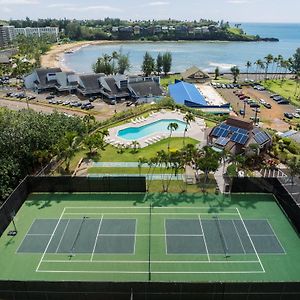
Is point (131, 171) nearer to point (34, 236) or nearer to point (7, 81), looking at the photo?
point (34, 236)

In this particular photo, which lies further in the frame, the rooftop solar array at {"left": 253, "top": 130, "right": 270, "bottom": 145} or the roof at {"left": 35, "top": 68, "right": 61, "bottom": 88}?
the roof at {"left": 35, "top": 68, "right": 61, "bottom": 88}

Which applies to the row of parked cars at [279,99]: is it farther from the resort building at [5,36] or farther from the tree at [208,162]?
the resort building at [5,36]

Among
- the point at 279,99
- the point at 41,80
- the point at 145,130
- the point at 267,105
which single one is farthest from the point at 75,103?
the point at 279,99

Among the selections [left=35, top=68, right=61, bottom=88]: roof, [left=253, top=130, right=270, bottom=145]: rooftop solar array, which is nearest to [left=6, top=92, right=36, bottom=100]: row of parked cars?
[left=35, top=68, right=61, bottom=88]: roof

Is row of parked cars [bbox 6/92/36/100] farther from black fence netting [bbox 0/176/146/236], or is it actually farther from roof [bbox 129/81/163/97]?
black fence netting [bbox 0/176/146/236]

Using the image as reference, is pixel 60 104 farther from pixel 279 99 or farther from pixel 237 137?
pixel 279 99

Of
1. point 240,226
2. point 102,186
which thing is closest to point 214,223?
point 240,226
